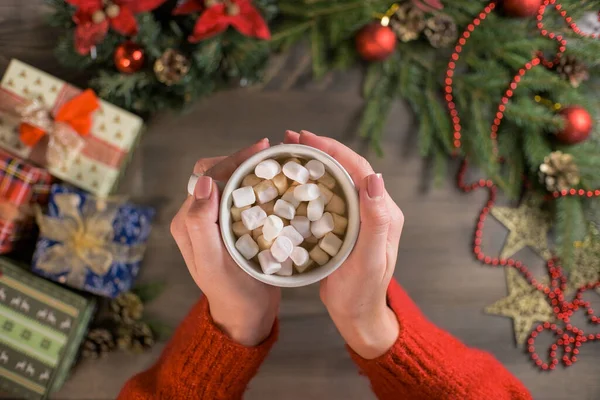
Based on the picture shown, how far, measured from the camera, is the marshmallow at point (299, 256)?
0.60 m

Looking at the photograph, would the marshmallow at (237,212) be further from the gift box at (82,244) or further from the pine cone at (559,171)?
the pine cone at (559,171)

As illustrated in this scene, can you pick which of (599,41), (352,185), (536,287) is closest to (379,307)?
(352,185)

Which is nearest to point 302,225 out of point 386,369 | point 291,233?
point 291,233

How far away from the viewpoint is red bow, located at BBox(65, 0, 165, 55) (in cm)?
93

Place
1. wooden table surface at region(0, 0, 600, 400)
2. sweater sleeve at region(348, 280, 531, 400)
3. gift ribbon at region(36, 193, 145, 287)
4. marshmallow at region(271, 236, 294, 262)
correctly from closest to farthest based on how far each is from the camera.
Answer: marshmallow at region(271, 236, 294, 262) < sweater sleeve at region(348, 280, 531, 400) < gift ribbon at region(36, 193, 145, 287) < wooden table surface at region(0, 0, 600, 400)

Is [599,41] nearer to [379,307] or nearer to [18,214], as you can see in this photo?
[379,307]

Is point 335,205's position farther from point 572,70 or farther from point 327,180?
point 572,70

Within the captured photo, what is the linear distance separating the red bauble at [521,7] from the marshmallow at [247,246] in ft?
2.69

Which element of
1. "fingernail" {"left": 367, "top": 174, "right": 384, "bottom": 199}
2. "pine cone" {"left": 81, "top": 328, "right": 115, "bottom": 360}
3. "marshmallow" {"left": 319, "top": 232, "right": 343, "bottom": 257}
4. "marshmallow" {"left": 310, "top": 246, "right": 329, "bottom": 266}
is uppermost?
"fingernail" {"left": 367, "top": 174, "right": 384, "bottom": 199}

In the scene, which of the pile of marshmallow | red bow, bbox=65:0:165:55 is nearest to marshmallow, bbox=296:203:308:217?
the pile of marshmallow

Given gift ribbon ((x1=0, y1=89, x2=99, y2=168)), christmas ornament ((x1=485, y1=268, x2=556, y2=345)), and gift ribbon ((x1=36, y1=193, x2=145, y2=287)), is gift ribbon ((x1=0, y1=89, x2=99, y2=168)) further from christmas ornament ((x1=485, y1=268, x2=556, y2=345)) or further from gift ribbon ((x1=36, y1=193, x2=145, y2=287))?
christmas ornament ((x1=485, y1=268, x2=556, y2=345))

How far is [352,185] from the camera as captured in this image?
614 millimetres

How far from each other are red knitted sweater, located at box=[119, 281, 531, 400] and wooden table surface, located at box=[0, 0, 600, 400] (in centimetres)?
28

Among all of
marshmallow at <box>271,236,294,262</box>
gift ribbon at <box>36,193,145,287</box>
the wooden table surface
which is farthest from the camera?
the wooden table surface
